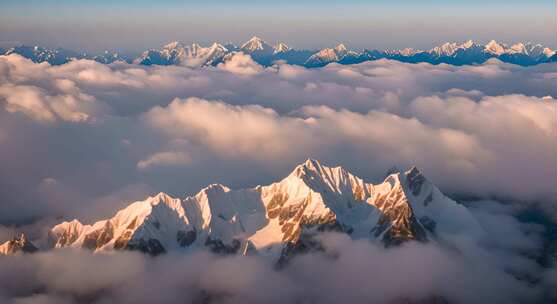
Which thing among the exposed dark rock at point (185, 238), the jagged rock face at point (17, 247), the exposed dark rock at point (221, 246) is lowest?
the exposed dark rock at point (221, 246)

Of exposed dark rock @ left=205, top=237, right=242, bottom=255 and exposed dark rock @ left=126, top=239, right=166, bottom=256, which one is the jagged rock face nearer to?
exposed dark rock @ left=126, top=239, right=166, bottom=256

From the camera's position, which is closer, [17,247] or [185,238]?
[17,247]

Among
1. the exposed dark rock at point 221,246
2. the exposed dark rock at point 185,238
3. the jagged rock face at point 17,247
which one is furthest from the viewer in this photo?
the exposed dark rock at point 185,238

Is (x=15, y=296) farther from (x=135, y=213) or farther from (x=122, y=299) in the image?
(x=135, y=213)

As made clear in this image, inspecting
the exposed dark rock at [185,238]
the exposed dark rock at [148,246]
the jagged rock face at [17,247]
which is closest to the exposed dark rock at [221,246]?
the exposed dark rock at [185,238]

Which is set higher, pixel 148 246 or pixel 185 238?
pixel 148 246

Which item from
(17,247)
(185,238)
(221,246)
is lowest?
(221,246)

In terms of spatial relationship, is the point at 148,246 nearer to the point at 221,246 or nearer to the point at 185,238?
the point at 185,238

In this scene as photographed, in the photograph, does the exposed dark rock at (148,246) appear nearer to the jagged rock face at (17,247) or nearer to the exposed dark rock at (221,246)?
the exposed dark rock at (221,246)

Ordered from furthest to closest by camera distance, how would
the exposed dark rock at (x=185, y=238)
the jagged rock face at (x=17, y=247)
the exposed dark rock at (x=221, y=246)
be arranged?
the exposed dark rock at (x=185, y=238) → the exposed dark rock at (x=221, y=246) → the jagged rock face at (x=17, y=247)

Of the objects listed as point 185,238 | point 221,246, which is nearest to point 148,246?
point 185,238

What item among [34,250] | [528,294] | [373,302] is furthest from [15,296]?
[528,294]
